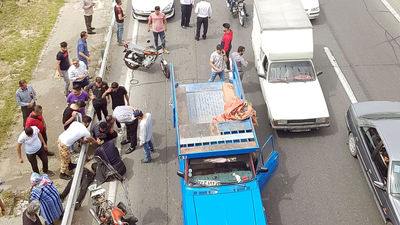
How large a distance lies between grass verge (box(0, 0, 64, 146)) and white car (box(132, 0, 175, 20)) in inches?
148

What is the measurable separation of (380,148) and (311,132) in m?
Result: 2.74

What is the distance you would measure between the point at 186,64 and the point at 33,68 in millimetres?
5571

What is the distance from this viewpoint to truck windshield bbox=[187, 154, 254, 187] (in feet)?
29.8

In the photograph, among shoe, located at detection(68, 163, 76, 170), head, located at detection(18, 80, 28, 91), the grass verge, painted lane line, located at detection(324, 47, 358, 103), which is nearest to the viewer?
shoe, located at detection(68, 163, 76, 170)

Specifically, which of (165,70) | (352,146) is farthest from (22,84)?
(352,146)

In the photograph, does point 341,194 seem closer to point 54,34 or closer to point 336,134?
point 336,134

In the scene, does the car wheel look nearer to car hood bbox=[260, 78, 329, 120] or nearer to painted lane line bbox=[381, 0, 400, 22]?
car hood bbox=[260, 78, 329, 120]

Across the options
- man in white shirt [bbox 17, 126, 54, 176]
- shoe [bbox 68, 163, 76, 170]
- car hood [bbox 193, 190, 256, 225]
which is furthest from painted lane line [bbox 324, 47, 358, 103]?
man in white shirt [bbox 17, 126, 54, 176]

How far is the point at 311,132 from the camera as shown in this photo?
12469 millimetres

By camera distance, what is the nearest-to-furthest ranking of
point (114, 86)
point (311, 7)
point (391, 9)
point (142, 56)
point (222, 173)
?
1. point (222, 173)
2. point (114, 86)
3. point (142, 56)
4. point (311, 7)
5. point (391, 9)

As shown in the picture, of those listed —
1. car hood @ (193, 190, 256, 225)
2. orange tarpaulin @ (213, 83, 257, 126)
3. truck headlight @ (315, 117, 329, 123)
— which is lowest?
truck headlight @ (315, 117, 329, 123)

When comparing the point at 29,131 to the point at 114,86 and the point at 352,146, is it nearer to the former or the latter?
the point at 114,86

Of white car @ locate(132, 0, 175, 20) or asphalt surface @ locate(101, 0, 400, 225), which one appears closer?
asphalt surface @ locate(101, 0, 400, 225)

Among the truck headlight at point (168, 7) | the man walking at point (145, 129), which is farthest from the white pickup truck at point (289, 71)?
the truck headlight at point (168, 7)
